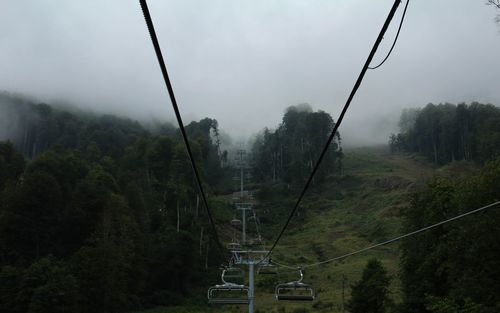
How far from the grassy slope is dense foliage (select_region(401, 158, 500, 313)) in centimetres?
866

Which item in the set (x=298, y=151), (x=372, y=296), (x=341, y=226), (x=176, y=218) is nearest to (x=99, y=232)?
(x=176, y=218)

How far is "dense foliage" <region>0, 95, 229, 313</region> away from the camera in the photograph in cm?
4112

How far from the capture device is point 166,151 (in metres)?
72.8

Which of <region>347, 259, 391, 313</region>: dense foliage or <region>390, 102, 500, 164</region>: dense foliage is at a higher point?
<region>390, 102, 500, 164</region>: dense foliage

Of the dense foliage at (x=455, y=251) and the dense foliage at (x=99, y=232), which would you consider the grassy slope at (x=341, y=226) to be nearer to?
the dense foliage at (x=99, y=232)

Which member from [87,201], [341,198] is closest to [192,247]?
[87,201]

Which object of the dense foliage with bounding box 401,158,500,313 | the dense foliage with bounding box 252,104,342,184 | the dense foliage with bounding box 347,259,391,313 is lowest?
the dense foliage with bounding box 347,259,391,313

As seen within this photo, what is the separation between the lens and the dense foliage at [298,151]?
3752 inches

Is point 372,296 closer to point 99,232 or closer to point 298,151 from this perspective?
point 99,232

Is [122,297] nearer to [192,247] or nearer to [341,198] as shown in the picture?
[192,247]

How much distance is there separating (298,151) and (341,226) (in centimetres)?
2940

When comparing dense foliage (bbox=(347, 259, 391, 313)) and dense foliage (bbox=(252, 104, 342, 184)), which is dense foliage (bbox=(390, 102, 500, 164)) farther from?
dense foliage (bbox=(347, 259, 391, 313))

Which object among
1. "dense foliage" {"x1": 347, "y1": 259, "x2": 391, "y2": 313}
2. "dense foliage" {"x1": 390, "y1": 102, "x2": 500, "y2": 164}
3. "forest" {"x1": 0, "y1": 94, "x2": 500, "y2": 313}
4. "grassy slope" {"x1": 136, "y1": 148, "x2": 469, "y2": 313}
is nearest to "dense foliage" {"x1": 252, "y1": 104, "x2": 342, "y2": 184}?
"forest" {"x1": 0, "y1": 94, "x2": 500, "y2": 313}

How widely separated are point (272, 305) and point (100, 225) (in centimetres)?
1831
